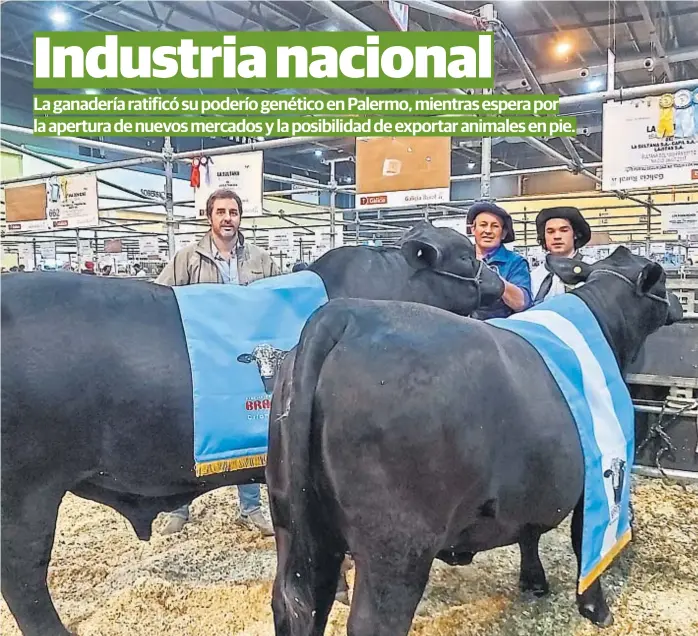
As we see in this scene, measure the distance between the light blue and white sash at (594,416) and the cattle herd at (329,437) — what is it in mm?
63

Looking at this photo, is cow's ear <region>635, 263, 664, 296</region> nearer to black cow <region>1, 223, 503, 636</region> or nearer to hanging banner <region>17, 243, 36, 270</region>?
black cow <region>1, 223, 503, 636</region>

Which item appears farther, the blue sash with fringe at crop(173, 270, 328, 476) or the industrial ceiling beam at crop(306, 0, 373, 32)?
the industrial ceiling beam at crop(306, 0, 373, 32)

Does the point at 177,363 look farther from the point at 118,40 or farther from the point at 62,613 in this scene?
the point at 118,40

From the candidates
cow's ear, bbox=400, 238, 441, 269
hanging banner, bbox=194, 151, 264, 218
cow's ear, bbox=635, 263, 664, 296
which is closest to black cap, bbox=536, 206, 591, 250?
cow's ear, bbox=635, 263, 664, 296

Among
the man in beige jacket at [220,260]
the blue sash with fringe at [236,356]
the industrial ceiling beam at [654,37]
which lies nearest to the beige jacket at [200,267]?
the man in beige jacket at [220,260]

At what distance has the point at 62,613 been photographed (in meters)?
2.29

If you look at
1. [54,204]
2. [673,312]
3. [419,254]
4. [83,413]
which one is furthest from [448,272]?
[54,204]

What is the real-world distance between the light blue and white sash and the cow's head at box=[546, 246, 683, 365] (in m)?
0.27

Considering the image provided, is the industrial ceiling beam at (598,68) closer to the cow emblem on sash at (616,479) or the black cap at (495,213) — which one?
the black cap at (495,213)

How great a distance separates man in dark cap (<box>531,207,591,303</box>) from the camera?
118 inches

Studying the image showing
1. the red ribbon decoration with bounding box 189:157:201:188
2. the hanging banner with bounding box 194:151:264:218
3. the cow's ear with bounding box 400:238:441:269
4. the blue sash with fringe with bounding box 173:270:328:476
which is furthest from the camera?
the red ribbon decoration with bounding box 189:157:201:188

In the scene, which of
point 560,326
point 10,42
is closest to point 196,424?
point 560,326

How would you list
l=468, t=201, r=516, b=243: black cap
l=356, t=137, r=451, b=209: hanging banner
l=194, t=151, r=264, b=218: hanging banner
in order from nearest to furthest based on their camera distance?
l=468, t=201, r=516, b=243: black cap, l=356, t=137, r=451, b=209: hanging banner, l=194, t=151, r=264, b=218: hanging banner

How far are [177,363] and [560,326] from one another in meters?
1.26
